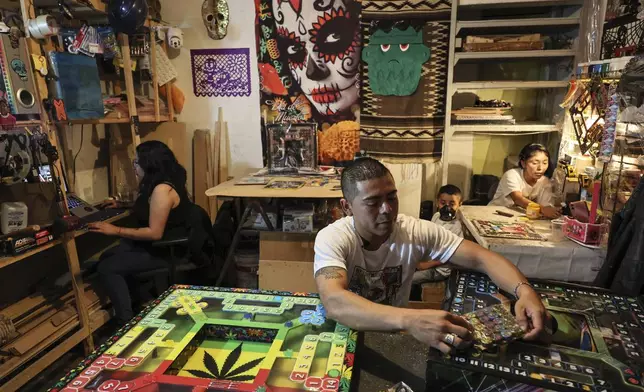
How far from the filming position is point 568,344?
3.19 feet

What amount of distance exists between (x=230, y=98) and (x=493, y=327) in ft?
9.94

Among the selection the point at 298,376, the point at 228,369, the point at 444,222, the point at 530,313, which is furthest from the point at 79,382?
the point at 444,222

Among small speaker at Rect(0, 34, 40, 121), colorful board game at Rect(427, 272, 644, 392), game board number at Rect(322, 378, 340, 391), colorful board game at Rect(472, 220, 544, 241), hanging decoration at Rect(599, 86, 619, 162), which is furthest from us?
colorful board game at Rect(472, 220, 544, 241)

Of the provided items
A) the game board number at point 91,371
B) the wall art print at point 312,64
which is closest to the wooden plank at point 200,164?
the wall art print at point 312,64

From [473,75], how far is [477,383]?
9.38 ft

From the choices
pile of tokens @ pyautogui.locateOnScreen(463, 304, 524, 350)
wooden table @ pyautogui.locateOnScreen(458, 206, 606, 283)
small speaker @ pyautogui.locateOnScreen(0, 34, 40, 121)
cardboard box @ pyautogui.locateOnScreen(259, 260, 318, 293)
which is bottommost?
cardboard box @ pyautogui.locateOnScreen(259, 260, 318, 293)

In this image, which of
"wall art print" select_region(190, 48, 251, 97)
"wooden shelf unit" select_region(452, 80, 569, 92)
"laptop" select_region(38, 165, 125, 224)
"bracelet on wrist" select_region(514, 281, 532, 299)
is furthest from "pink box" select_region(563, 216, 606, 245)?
"laptop" select_region(38, 165, 125, 224)

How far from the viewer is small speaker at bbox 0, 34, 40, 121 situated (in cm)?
200

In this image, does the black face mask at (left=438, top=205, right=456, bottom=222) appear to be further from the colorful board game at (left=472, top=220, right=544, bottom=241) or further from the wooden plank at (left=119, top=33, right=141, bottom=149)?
the wooden plank at (left=119, top=33, right=141, bottom=149)

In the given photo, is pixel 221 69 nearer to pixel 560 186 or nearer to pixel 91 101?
pixel 91 101

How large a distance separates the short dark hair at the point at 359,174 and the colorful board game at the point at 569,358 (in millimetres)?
466

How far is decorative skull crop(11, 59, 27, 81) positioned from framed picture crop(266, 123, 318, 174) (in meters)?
1.59

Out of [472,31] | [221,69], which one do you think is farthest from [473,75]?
[221,69]

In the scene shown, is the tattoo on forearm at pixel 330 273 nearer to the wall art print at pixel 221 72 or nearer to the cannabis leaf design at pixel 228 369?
the cannabis leaf design at pixel 228 369
